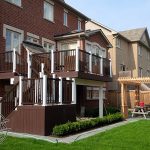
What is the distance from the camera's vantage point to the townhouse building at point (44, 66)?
46.1ft

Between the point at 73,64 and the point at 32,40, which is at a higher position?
the point at 32,40

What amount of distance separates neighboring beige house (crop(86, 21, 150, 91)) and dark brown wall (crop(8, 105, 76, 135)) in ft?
68.0

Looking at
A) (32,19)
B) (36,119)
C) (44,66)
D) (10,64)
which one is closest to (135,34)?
(32,19)

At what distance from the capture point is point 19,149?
32.1ft

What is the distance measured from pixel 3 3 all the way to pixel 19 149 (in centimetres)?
1110

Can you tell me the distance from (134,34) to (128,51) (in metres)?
3.78

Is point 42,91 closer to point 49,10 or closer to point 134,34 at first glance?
point 49,10

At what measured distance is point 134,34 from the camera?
44250 mm

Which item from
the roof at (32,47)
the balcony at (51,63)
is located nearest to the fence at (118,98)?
the roof at (32,47)

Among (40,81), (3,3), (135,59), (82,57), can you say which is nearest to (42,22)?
(3,3)

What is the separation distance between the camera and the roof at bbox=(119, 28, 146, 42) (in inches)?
1685

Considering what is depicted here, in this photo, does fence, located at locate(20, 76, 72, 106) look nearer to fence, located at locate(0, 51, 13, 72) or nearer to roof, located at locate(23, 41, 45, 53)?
fence, located at locate(0, 51, 13, 72)

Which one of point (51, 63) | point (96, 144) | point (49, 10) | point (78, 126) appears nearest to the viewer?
point (96, 144)

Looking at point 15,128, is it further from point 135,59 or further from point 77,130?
point 135,59
